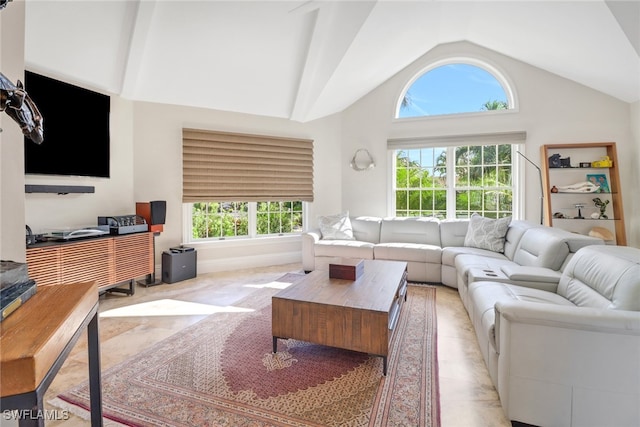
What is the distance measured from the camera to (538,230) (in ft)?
9.97

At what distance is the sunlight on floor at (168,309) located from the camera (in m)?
2.88

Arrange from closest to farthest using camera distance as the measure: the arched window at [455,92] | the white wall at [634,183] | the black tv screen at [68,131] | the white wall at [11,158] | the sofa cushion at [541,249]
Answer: the white wall at [11,158]
the sofa cushion at [541,249]
the black tv screen at [68,131]
the white wall at [634,183]
the arched window at [455,92]

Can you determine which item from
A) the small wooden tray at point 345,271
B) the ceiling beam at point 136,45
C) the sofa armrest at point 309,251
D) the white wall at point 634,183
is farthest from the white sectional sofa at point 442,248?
the ceiling beam at point 136,45

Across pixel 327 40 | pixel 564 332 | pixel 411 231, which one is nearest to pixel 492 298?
pixel 564 332

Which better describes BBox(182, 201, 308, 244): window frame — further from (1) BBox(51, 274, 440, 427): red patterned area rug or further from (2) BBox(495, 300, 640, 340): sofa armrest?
(2) BBox(495, 300, 640, 340): sofa armrest

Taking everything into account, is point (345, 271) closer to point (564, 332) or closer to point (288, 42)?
point (564, 332)

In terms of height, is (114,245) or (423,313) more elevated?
(114,245)

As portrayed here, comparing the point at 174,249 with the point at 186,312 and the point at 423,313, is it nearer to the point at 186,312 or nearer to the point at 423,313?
the point at 186,312

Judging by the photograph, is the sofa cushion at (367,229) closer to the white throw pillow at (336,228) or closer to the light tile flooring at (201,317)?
the white throw pillow at (336,228)

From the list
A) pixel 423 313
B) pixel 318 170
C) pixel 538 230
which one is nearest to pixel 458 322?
pixel 423 313

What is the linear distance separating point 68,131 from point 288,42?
2.57 m

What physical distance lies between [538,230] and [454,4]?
277 cm

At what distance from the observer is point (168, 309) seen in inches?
118

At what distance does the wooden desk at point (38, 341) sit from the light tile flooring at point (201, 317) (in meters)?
0.60
